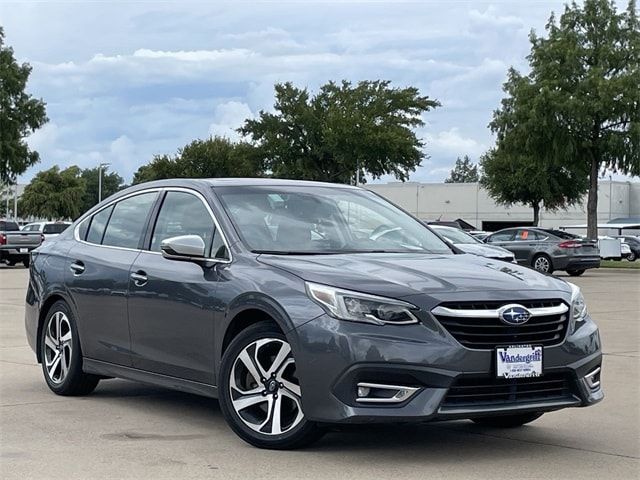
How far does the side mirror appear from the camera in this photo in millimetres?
6500

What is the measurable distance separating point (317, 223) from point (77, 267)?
2.07 m

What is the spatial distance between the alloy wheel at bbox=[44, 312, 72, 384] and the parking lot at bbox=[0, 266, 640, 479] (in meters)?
0.20

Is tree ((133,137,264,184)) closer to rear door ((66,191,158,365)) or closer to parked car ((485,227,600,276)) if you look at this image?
parked car ((485,227,600,276))

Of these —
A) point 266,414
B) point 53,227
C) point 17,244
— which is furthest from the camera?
point 53,227

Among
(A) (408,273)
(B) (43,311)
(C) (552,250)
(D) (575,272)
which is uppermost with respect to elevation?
(A) (408,273)

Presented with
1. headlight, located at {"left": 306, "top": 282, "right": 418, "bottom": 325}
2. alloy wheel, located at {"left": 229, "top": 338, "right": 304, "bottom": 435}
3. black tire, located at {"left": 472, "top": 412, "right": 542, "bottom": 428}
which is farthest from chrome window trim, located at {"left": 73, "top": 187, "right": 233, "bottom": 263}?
black tire, located at {"left": 472, "top": 412, "right": 542, "bottom": 428}

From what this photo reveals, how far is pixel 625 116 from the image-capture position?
37.3 meters

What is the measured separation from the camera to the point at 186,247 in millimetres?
6523

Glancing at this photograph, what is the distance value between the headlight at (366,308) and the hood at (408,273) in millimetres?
45

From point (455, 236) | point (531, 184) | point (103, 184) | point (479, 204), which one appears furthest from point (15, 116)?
point (103, 184)

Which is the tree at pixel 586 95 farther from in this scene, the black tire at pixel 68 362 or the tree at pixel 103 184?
the tree at pixel 103 184

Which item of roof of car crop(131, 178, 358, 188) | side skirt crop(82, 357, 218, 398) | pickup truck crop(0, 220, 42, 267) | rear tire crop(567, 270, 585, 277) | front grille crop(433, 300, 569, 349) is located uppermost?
roof of car crop(131, 178, 358, 188)

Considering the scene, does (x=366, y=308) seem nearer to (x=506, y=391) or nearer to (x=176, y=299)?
(x=506, y=391)

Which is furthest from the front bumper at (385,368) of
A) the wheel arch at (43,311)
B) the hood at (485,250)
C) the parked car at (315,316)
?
the hood at (485,250)
